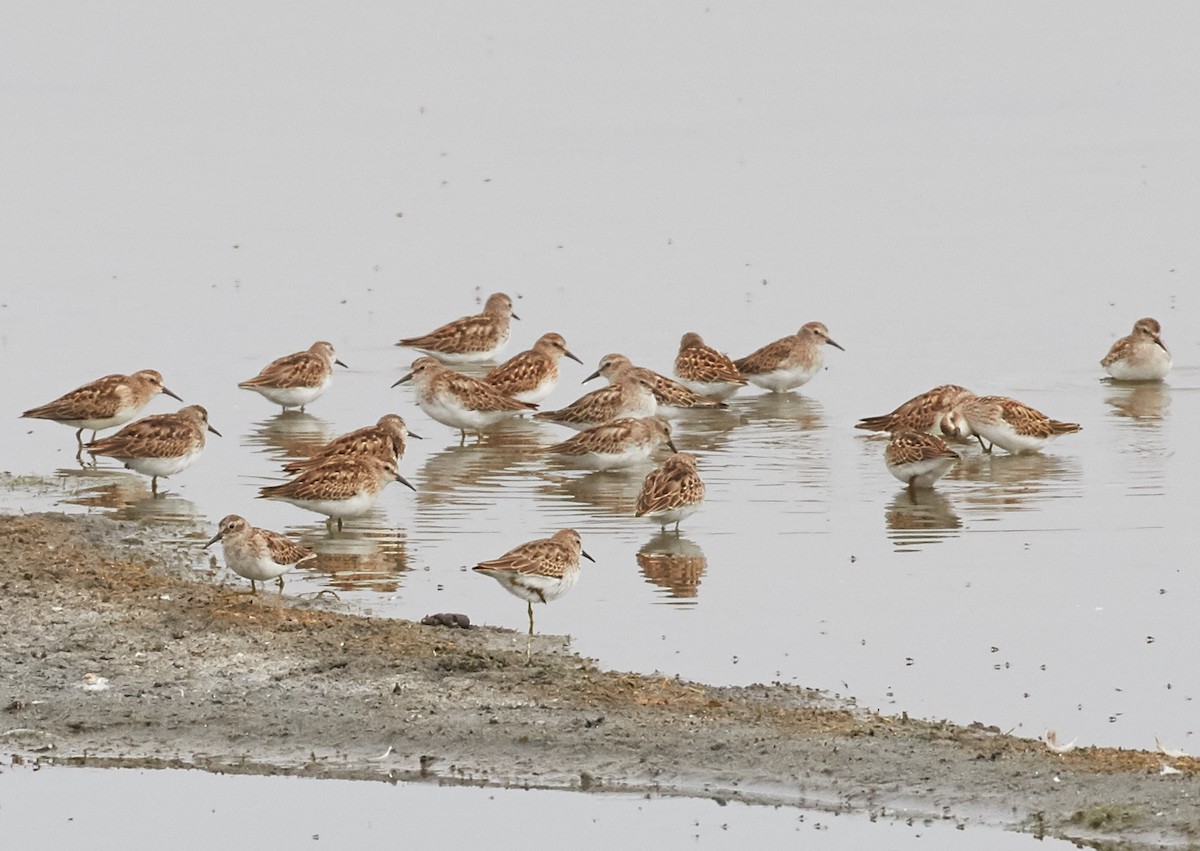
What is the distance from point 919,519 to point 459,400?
5133mm

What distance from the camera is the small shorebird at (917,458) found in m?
17.2

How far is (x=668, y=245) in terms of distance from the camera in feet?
95.3

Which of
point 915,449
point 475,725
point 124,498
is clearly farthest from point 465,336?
point 475,725

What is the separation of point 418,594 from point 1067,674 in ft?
13.8

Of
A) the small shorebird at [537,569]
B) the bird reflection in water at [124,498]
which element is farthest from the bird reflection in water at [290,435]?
the small shorebird at [537,569]

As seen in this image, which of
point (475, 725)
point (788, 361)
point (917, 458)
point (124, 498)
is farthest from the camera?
point (788, 361)

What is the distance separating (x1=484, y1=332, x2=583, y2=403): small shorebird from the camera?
21.4 meters

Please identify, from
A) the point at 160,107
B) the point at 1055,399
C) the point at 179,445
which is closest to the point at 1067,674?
the point at 179,445

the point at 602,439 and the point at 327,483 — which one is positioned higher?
the point at 602,439

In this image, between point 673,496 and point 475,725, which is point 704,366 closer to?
point 673,496

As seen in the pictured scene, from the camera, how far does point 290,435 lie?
2014 cm

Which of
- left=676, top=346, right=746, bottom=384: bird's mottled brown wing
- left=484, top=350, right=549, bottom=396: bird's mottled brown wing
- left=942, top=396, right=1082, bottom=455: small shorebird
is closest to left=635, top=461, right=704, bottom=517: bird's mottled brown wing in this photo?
left=942, top=396, right=1082, bottom=455: small shorebird

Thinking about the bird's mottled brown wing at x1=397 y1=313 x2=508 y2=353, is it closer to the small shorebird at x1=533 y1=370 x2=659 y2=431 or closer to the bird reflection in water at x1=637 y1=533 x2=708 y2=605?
the small shorebird at x1=533 y1=370 x2=659 y2=431

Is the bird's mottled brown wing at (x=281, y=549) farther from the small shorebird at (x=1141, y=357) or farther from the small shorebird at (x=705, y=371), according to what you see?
the small shorebird at (x=1141, y=357)
